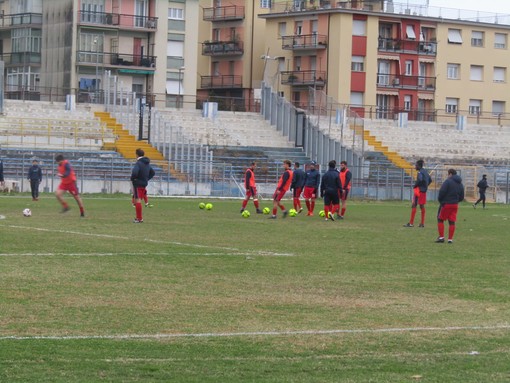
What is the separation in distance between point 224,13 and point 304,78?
970 cm

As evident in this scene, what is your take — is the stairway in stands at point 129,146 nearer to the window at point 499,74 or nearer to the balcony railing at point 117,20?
the balcony railing at point 117,20

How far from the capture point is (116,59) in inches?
3152

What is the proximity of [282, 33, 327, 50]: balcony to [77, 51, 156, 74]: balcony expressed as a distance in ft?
36.0

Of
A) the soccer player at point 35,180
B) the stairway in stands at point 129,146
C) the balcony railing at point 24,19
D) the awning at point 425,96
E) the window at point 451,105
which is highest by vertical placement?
the balcony railing at point 24,19

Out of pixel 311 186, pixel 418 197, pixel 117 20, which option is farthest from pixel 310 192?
pixel 117 20

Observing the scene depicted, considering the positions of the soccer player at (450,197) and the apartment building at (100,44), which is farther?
the apartment building at (100,44)

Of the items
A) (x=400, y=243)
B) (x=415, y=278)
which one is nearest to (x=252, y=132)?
(x=400, y=243)

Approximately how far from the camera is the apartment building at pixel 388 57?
8538 centimetres

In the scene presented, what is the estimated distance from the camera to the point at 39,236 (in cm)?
Result: 2609

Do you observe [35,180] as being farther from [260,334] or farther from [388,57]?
[388,57]

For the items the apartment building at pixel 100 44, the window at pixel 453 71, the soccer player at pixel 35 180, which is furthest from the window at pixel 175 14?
the soccer player at pixel 35 180

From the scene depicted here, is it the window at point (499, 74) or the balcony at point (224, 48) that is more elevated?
the balcony at point (224, 48)

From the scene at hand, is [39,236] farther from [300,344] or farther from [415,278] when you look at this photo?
[300,344]

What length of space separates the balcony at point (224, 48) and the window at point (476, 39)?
17.6 meters
